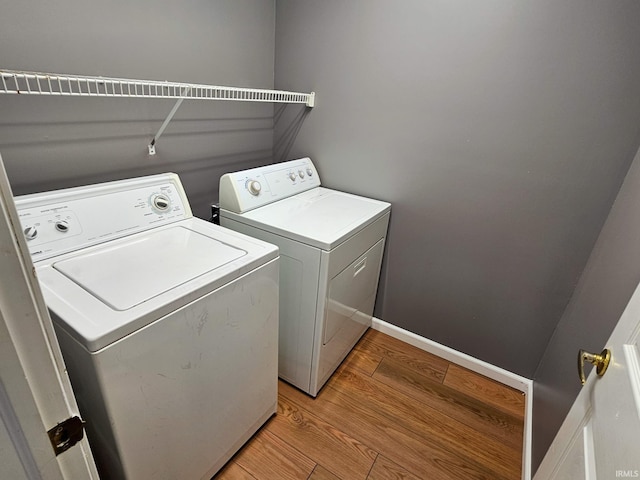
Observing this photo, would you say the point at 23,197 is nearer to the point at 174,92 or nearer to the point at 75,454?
the point at 174,92

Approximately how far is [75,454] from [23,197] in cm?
88

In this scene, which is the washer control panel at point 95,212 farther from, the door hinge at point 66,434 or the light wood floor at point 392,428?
the light wood floor at point 392,428

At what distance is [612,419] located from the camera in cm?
61

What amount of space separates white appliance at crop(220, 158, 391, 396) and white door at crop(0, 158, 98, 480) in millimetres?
968

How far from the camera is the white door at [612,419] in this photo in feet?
1.78

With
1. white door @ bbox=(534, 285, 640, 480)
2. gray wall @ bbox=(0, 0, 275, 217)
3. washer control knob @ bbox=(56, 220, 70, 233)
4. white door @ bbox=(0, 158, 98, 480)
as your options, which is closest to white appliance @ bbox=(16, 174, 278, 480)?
washer control knob @ bbox=(56, 220, 70, 233)

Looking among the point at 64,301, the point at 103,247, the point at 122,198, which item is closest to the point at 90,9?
the point at 122,198

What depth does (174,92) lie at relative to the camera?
4.93 feet

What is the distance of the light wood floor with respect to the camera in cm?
141

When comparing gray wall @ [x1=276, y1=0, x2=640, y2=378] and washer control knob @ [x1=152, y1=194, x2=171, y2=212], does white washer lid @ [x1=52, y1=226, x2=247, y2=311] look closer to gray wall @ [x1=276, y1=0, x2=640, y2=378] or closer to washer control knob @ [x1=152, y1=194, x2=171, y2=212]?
washer control knob @ [x1=152, y1=194, x2=171, y2=212]

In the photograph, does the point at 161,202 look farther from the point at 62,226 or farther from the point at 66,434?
the point at 66,434

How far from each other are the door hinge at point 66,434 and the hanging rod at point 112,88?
855mm

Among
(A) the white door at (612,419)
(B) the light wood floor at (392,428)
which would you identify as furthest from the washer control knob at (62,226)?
(A) the white door at (612,419)

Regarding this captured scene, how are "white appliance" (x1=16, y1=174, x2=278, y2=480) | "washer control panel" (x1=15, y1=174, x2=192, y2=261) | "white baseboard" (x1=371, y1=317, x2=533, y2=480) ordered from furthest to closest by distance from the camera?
"white baseboard" (x1=371, y1=317, x2=533, y2=480) → "washer control panel" (x1=15, y1=174, x2=192, y2=261) → "white appliance" (x1=16, y1=174, x2=278, y2=480)
